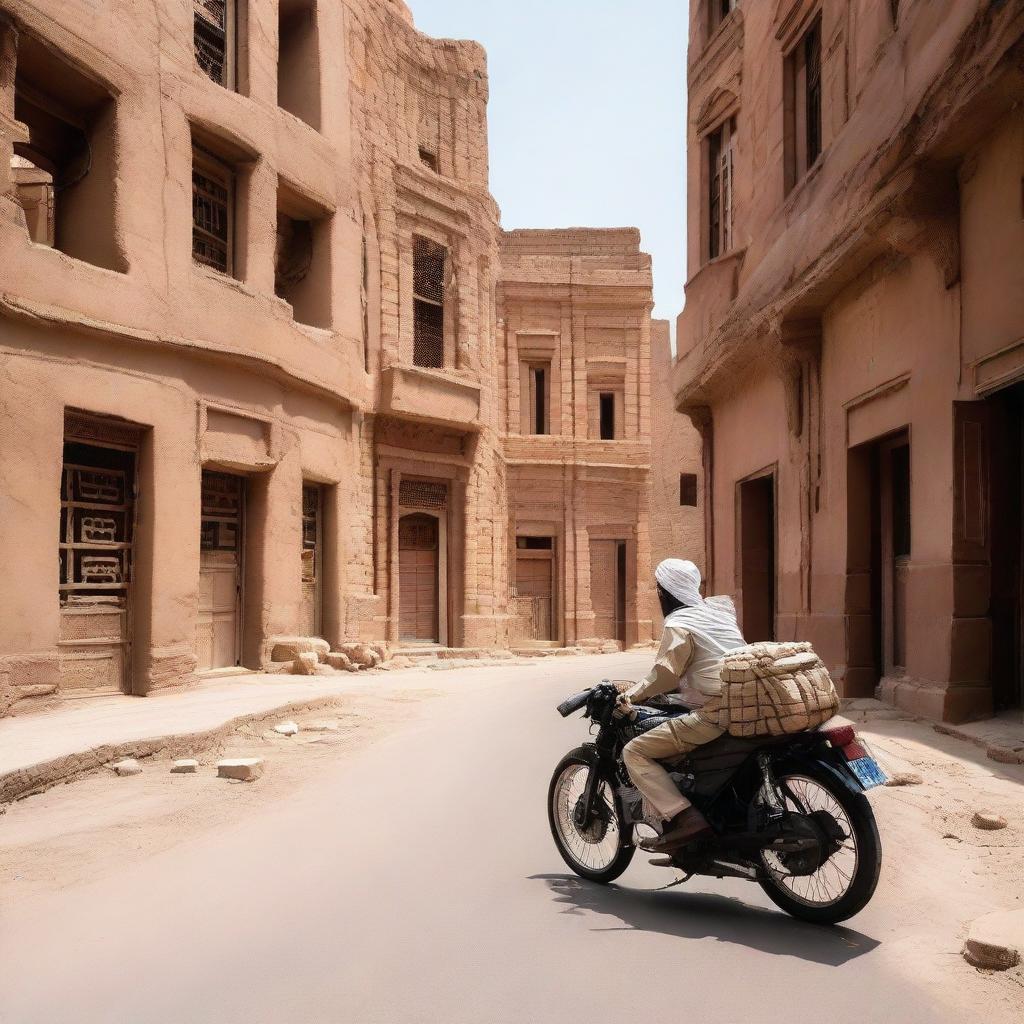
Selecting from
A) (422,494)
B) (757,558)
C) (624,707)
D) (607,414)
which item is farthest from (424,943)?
(607,414)

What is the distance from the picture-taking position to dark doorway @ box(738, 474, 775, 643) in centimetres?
1512

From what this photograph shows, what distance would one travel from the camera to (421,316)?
23.3 metres

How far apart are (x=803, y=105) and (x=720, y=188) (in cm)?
339

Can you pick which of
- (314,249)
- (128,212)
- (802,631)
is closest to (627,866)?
(802,631)

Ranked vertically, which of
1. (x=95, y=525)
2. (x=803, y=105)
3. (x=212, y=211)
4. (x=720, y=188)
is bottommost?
(x=95, y=525)

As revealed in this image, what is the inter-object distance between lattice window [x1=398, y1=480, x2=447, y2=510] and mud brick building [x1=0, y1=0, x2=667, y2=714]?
71mm

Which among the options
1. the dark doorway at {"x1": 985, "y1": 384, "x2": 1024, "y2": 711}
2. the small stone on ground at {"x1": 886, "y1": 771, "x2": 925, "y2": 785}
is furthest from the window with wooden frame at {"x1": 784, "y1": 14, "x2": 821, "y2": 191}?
the small stone on ground at {"x1": 886, "y1": 771, "x2": 925, "y2": 785}

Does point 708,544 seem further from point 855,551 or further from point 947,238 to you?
point 947,238

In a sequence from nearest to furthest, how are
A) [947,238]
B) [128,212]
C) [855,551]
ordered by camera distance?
[947,238] → [855,551] → [128,212]

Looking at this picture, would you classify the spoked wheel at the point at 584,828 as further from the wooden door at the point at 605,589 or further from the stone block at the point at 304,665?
the wooden door at the point at 605,589

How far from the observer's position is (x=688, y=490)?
37094 mm

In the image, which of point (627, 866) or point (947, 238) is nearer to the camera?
point (627, 866)

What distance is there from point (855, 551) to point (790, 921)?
7.32m

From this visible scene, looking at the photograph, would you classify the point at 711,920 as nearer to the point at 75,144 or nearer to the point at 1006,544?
the point at 1006,544
